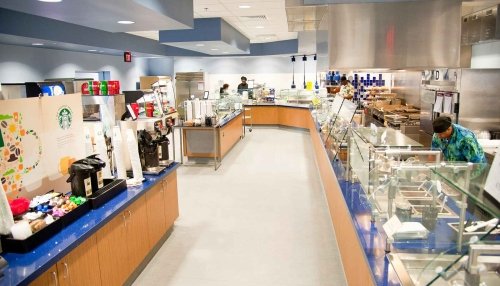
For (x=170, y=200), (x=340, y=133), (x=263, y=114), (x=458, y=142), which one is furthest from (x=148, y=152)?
(x=263, y=114)

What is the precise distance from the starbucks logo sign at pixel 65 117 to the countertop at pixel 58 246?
2.56ft

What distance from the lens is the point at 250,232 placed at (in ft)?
14.8

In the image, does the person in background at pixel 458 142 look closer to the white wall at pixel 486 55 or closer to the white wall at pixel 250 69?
the white wall at pixel 486 55

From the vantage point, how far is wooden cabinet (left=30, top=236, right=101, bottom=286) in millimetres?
2227

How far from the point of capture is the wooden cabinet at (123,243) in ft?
9.35

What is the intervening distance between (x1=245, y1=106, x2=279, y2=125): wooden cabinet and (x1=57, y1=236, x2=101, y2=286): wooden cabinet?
10.4m

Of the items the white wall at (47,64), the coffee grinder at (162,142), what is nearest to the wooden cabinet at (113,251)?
the coffee grinder at (162,142)

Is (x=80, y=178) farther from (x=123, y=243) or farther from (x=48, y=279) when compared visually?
(x=48, y=279)

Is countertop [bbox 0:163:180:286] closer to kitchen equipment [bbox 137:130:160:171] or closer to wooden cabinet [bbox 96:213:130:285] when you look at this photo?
wooden cabinet [bbox 96:213:130:285]

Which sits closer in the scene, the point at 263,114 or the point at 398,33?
the point at 398,33

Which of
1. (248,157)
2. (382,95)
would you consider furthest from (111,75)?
(382,95)

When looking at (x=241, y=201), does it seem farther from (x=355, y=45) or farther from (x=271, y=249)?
(x=355, y=45)

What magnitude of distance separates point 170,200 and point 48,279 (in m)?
2.18

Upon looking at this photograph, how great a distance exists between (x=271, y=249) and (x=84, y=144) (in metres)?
2.21
